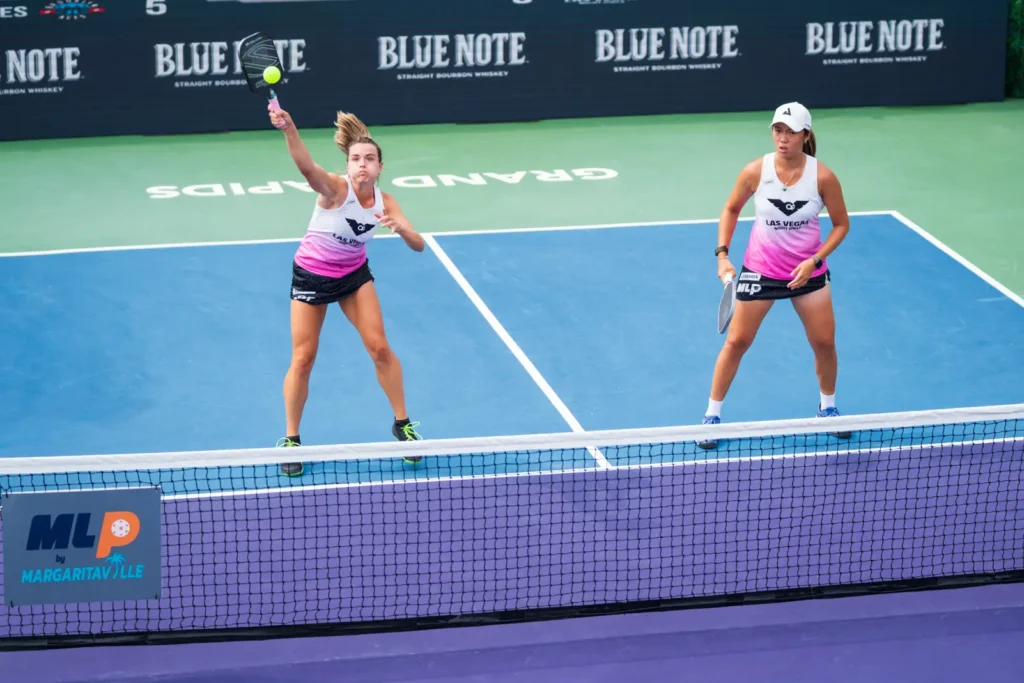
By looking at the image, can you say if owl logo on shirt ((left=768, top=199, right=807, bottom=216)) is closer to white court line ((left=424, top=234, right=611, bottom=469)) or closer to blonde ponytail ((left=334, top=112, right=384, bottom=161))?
white court line ((left=424, top=234, right=611, bottom=469))

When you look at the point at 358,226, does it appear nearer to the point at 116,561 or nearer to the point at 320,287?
the point at 320,287

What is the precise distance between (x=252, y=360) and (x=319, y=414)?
1130 mm

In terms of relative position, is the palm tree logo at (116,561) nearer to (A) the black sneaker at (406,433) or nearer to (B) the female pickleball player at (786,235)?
(A) the black sneaker at (406,433)

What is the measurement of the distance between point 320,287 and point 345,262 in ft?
0.71

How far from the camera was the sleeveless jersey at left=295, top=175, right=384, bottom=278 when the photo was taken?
29.0 ft

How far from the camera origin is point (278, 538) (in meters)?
8.12

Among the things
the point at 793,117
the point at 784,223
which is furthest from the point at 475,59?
the point at 793,117

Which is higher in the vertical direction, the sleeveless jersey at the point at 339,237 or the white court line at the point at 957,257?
the sleeveless jersey at the point at 339,237

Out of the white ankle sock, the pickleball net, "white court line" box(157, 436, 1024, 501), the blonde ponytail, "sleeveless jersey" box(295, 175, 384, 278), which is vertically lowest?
the pickleball net

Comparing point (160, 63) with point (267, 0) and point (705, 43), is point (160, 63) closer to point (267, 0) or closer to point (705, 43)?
point (267, 0)

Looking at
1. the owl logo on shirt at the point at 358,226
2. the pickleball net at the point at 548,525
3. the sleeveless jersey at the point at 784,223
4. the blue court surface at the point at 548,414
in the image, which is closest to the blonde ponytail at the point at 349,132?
the owl logo on shirt at the point at 358,226

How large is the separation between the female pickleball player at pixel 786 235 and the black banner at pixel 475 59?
9.68 m

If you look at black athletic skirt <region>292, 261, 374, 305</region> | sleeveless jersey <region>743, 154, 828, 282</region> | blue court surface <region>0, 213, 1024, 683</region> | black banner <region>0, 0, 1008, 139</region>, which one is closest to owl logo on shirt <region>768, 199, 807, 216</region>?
sleeveless jersey <region>743, 154, 828, 282</region>

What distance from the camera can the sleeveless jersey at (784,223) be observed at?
9.02 m
